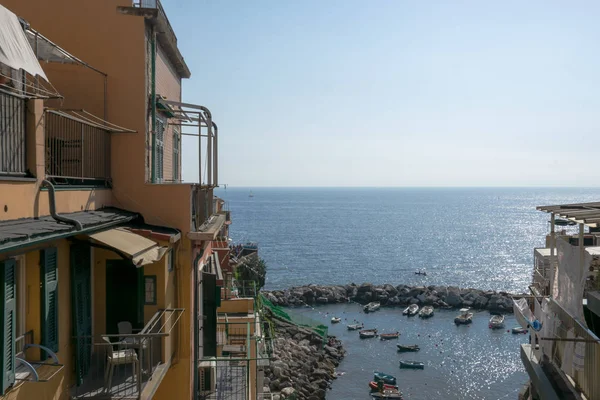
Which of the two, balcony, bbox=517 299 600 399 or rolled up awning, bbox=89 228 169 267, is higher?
rolled up awning, bbox=89 228 169 267

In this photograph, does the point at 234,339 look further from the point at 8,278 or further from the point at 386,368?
the point at 386,368

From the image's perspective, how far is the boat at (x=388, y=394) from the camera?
1447 inches

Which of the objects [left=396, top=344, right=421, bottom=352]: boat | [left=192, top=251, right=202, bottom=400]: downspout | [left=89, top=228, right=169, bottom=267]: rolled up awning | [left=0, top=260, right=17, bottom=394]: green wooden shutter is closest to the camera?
[left=0, top=260, right=17, bottom=394]: green wooden shutter

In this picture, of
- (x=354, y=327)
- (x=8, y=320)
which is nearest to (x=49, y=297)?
(x=8, y=320)

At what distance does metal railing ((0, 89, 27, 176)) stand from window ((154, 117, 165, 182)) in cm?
504

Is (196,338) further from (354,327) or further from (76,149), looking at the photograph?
(354,327)

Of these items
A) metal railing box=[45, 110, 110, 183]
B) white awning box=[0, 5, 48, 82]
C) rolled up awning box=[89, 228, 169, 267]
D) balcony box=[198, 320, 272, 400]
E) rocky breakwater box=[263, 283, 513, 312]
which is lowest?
rocky breakwater box=[263, 283, 513, 312]

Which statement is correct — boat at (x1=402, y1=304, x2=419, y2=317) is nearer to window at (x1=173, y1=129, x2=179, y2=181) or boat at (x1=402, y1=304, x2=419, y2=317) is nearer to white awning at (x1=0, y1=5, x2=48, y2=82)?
window at (x1=173, y1=129, x2=179, y2=181)

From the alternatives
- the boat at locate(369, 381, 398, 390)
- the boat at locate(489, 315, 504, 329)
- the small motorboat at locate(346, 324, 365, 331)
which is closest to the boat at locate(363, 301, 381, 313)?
the small motorboat at locate(346, 324, 365, 331)

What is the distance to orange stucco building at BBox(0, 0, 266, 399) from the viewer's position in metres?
6.62

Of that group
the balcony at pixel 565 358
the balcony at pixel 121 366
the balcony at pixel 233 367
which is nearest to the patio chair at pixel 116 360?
the balcony at pixel 121 366

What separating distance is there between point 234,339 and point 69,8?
408 inches

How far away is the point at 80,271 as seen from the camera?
8344mm

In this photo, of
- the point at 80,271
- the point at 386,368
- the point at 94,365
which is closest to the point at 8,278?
the point at 80,271
